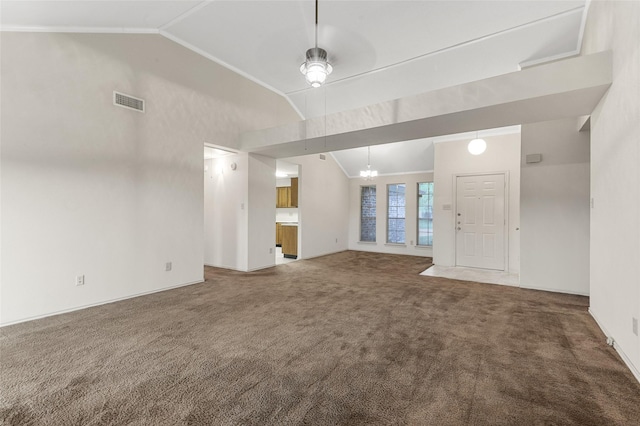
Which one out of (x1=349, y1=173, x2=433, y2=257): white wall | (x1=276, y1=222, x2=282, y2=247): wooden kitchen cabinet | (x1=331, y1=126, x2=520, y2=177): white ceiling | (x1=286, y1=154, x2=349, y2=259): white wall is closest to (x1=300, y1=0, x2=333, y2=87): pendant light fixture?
(x1=286, y1=154, x2=349, y2=259): white wall

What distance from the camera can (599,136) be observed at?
9.82 feet

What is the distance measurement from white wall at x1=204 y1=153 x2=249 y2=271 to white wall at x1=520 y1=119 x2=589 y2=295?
4873 millimetres

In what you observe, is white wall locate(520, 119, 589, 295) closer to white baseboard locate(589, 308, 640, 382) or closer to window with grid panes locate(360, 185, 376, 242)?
white baseboard locate(589, 308, 640, 382)

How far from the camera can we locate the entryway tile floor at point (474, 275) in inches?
199

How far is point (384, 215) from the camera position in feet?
28.9

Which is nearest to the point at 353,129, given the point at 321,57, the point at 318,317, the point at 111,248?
the point at 321,57

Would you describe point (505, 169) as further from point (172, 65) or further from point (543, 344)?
point (172, 65)

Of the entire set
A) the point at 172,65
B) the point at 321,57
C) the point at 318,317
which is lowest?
the point at 318,317

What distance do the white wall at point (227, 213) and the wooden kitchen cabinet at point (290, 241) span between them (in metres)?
2.03

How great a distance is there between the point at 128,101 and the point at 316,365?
4136 millimetres

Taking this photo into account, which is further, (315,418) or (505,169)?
(505,169)

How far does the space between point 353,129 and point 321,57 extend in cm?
124

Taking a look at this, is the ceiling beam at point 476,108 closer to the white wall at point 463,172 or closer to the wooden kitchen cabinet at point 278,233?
the white wall at point 463,172

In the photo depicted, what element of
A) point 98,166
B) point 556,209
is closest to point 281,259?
point 98,166
